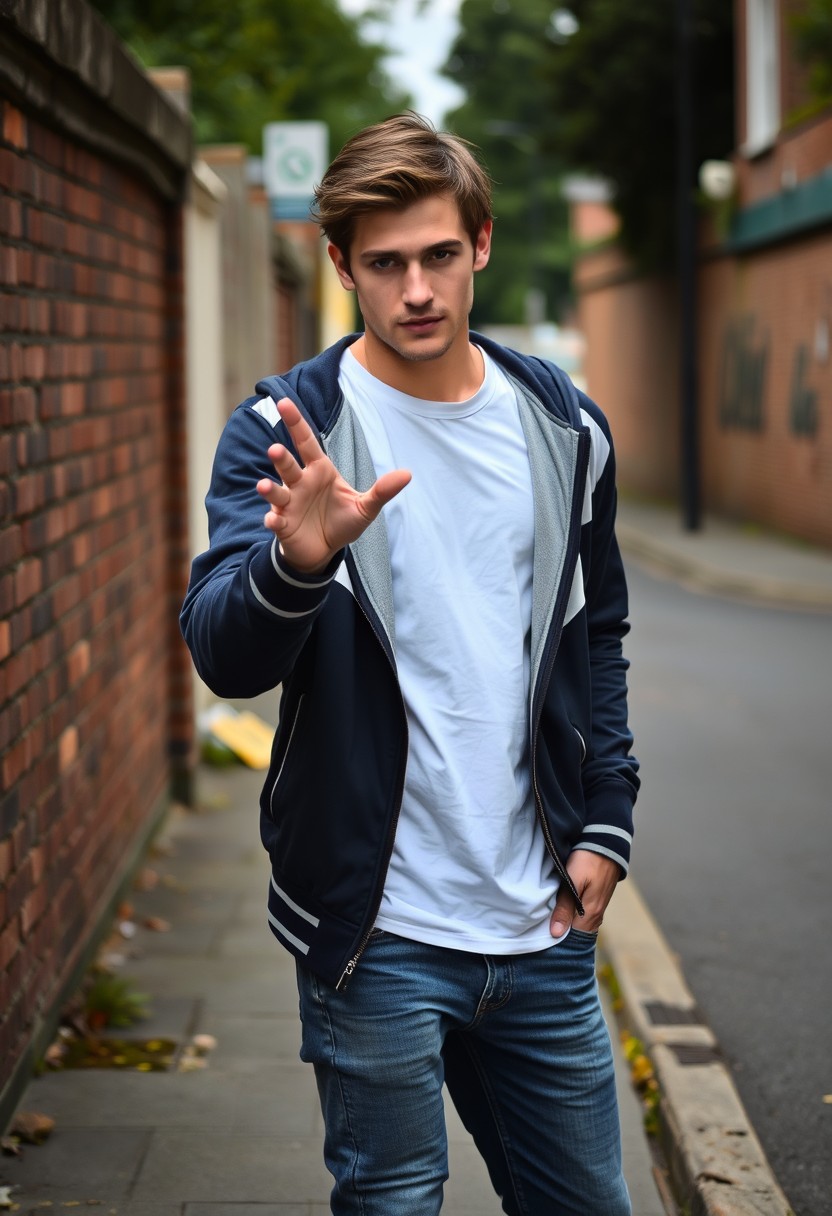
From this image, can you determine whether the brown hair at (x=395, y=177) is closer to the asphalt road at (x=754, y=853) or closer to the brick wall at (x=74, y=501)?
the brick wall at (x=74, y=501)

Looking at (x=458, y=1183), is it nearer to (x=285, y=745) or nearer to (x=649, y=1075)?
(x=649, y=1075)

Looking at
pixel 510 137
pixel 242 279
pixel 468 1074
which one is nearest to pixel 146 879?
pixel 468 1074

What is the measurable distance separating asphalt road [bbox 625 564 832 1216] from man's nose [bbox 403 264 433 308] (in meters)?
2.25

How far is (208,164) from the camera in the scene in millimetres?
10508

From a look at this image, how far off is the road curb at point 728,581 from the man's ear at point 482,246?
1138 centimetres

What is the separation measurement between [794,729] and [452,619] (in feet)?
21.8

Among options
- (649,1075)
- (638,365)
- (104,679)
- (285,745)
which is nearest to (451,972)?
(285,745)

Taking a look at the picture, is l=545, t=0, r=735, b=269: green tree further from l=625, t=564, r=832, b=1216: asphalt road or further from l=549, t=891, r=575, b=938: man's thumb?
l=549, t=891, r=575, b=938: man's thumb

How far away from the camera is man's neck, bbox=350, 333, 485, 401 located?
7.66 ft

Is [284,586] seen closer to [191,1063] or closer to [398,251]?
[398,251]

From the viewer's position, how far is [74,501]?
4.36 metres

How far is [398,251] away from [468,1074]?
1226mm

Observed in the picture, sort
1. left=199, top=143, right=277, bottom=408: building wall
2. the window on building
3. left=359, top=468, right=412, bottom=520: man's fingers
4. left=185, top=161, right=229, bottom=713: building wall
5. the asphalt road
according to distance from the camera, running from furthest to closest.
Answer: the window on building, left=199, top=143, right=277, bottom=408: building wall, left=185, top=161, right=229, bottom=713: building wall, the asphalt road, left=359, top=468, right=412, bottom=520: man's fingers

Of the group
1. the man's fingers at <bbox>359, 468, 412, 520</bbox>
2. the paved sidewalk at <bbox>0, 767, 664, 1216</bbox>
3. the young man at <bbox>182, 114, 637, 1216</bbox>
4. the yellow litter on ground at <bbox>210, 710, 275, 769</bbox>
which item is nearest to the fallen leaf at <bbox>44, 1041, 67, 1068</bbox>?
the paved sidewalk at <bbox>0, 767, 664, 1216</bbox>
